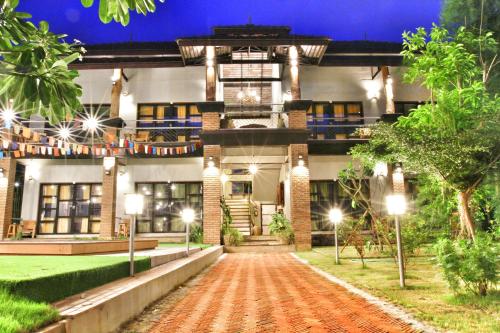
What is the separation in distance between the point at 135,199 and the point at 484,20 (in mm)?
10995

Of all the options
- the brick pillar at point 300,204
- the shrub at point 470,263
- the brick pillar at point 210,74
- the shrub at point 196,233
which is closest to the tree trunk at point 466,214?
the shrub at point 470,263

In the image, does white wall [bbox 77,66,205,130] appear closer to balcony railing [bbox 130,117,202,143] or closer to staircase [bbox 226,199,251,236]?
balcony railing [bbox 130,117,202,143]

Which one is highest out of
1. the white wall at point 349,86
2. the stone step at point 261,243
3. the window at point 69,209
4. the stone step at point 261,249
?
the white wall at point 349,86

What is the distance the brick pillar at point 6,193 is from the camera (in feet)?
48.4

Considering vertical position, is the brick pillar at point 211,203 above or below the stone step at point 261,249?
above

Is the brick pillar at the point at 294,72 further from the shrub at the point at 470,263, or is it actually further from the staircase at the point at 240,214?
the shrub at the point at 470,263

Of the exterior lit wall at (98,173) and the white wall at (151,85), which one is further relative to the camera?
the white wall at (151,85)

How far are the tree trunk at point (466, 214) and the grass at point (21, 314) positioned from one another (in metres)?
6.78

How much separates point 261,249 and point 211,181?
3.17 m

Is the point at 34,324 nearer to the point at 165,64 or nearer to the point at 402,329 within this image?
the point at 402,329

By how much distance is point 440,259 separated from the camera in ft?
16.0

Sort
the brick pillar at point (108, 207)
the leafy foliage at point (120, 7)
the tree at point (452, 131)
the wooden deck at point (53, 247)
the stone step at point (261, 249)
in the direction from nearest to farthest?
the leafy foliage at point (120, 7) < the tree at point (452, 131) < the wooden deck at point (53, 247) < the stone step at point (261, 249) < the brick pillar at point (108, 207)

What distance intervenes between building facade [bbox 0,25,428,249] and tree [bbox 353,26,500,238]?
19.4 feet

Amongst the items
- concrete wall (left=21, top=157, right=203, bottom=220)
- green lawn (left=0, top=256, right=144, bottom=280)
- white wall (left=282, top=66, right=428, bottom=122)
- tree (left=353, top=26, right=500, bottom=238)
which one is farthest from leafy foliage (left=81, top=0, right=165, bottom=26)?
white wall (left=282, top=66, right=428, bottom=122)
